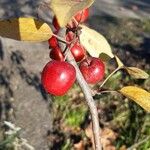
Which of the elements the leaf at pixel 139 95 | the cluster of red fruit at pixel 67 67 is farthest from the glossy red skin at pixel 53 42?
the leaf at pixel 139 95

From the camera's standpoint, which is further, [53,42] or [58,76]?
[53,42]

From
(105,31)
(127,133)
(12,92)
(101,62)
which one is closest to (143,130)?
(127,133)

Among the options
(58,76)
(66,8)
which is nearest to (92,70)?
(58,76)

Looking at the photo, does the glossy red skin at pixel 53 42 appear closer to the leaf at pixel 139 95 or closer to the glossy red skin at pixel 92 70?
the glossy red skin at pixel 92 70

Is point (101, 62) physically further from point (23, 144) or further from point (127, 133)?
point (127, 133)

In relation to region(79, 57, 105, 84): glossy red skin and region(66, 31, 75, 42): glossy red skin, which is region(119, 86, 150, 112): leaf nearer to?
region(79, 57, 105, 84): glossy red skin

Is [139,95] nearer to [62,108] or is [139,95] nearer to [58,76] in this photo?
[58,76]
